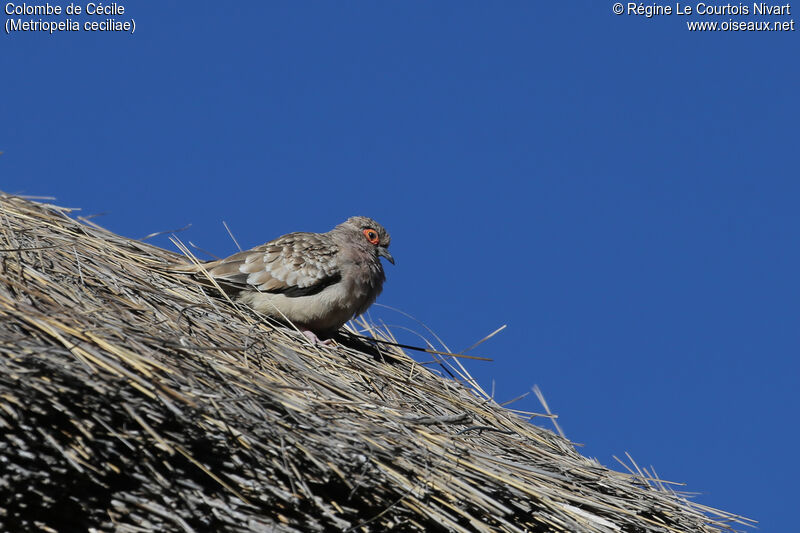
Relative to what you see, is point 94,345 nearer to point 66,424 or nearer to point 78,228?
point 66,424

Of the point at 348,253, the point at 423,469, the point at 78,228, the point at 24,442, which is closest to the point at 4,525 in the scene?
the point at 24,442

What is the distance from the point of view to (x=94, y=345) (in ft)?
11.6

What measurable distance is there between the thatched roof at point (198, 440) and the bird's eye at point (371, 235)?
158 centimetres

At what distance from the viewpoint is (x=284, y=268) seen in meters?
5.64

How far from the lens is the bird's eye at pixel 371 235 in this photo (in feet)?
20.2

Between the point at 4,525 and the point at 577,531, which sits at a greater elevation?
the point at 577,531

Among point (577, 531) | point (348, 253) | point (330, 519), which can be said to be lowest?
point (330, 519)

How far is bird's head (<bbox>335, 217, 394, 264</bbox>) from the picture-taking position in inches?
242

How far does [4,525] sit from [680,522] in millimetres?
3374

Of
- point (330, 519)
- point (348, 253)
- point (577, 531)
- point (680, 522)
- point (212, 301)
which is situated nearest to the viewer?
point (330, 519)

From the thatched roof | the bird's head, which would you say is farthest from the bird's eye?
the thatched roof

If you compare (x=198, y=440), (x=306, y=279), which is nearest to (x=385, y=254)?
(x=306, y=279)

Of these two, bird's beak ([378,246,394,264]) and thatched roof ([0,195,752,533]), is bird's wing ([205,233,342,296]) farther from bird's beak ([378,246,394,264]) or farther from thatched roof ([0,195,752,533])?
thatched roof ([0,195,752,533])

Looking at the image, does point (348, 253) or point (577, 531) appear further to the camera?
point (348, 253)
